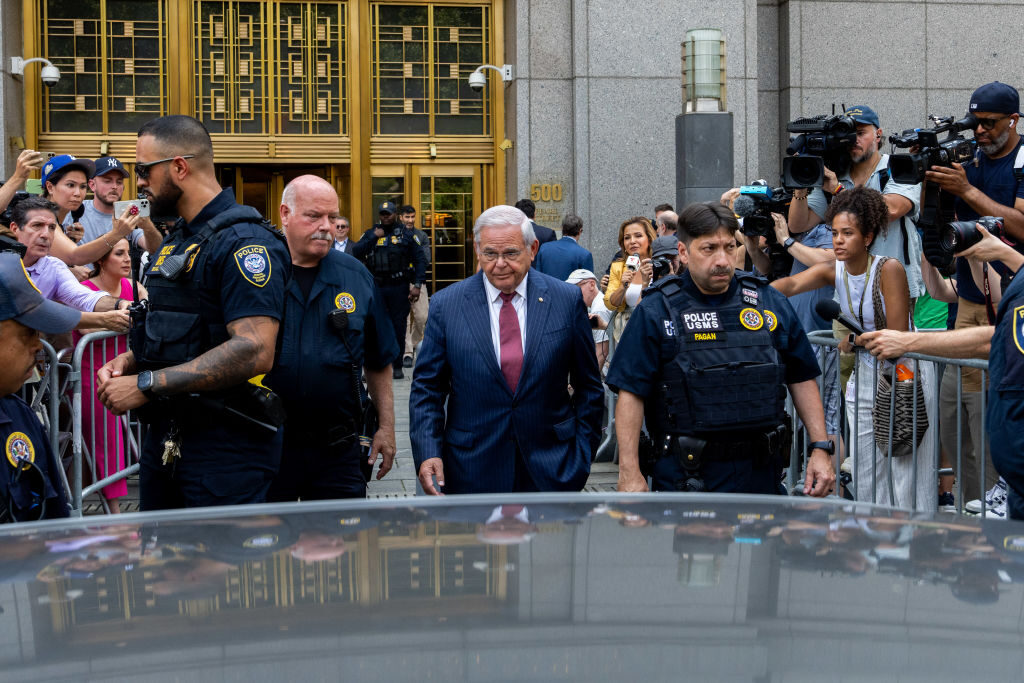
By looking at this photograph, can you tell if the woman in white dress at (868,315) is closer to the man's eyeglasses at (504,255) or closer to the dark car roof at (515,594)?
the man's eyeglasses at (504,255)

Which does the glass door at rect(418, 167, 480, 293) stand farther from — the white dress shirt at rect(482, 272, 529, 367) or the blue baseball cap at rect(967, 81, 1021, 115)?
the white dress shirt at rect(482, 272, 529, 367)

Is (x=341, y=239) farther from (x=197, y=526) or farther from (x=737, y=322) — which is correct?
(x=197, y=526)

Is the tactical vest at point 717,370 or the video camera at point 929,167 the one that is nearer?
the tactical vest at point 717,370

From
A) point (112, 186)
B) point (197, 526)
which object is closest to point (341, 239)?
point (112, 186)

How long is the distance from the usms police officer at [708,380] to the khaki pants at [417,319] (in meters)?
10.3

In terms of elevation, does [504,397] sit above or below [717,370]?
below

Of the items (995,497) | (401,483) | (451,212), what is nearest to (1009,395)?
(995,497)

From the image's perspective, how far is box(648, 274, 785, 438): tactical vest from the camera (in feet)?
14.8

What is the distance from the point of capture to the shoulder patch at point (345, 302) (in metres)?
4.84

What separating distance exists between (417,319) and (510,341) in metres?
10.4

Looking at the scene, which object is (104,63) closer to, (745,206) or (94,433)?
(94,433)

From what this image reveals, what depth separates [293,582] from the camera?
1722mm

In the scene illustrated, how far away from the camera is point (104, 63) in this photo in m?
16.1

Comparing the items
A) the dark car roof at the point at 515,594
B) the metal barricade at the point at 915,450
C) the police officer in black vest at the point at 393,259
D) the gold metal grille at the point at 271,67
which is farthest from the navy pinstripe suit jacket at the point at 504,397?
the gold metal grille at the point at 271,67
